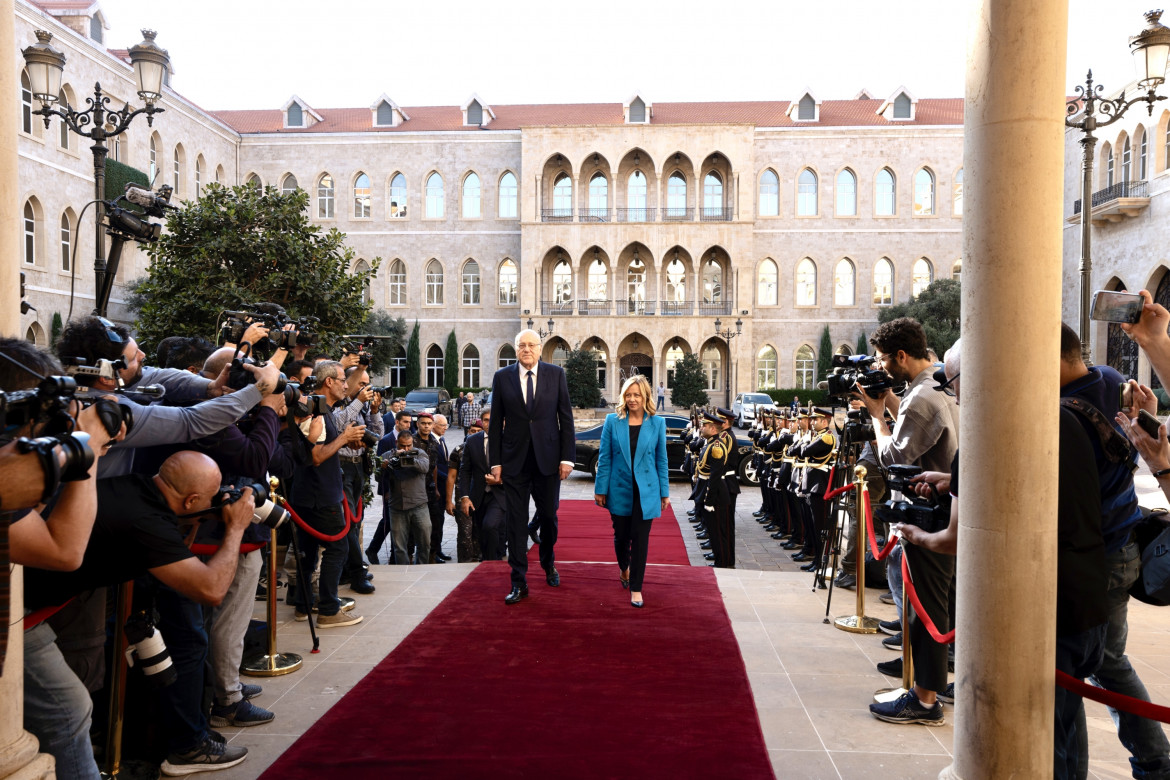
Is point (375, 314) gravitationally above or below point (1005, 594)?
above

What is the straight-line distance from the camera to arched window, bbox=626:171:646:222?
142 ft

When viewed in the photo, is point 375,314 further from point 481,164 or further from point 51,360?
point 51,360

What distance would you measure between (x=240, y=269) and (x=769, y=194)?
112ft

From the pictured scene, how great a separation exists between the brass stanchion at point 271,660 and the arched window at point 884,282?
4220 cm

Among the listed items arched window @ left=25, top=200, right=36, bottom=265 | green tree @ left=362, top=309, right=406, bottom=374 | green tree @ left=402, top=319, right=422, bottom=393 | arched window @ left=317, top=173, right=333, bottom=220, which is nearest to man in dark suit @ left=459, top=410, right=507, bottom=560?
arched window @ left=25, top=200, right=36, bottom=265

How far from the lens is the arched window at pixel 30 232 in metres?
28.2

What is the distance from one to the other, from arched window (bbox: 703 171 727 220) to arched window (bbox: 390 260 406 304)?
16805mm

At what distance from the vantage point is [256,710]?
4133 mm

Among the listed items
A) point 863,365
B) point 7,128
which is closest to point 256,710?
point 7,128

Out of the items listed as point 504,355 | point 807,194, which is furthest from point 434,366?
point 807,194

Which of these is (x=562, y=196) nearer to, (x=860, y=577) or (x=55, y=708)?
(x=860, y=577)

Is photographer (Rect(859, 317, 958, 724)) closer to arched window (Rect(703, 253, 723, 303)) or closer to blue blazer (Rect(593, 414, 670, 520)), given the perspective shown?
blue blazer (Rect(593, 414, 670, 520))

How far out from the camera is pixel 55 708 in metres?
2.68

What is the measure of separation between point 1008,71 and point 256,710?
14.4ft
